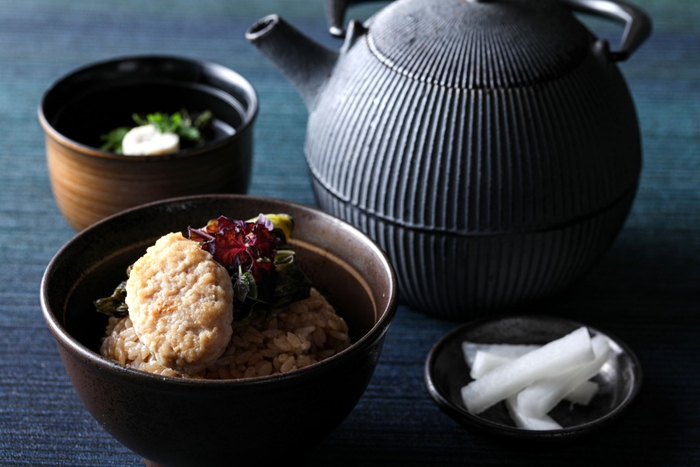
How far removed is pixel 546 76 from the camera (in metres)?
1.31

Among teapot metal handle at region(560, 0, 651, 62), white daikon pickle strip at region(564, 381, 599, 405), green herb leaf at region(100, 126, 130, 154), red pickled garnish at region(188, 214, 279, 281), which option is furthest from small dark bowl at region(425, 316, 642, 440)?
green herb leaf at region(100, 126, 130, 154)

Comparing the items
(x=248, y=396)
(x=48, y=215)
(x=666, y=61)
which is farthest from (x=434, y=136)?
(x=666, y=61)

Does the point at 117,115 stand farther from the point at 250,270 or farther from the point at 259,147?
the point at 250,270

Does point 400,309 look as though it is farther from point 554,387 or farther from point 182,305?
point 182,305

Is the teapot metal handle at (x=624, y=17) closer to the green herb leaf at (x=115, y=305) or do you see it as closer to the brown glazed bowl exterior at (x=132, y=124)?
the brown glazed bowl exterior at (x=132, y=124)

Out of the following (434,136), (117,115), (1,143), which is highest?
(434,136)

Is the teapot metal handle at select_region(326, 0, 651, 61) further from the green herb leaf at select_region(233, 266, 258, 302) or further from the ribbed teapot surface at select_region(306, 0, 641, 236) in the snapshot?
the green herb leaf at select_region(233, 266, 258, 302)

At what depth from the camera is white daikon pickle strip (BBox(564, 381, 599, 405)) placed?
1247 mm

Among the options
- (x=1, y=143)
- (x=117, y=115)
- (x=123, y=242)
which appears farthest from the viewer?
(x=1, y=143)

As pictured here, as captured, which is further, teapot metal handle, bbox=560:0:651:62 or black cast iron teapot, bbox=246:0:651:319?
teapot metal handle, bbox=560:0:651:62

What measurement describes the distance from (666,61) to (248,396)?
1826 mm

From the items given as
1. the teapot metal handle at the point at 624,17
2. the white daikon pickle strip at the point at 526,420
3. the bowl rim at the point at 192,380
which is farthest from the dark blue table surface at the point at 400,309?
the teapot metal handle at the point at 624,17

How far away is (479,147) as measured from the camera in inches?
50.5

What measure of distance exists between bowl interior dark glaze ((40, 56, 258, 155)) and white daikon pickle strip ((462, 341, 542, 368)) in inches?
23.6
